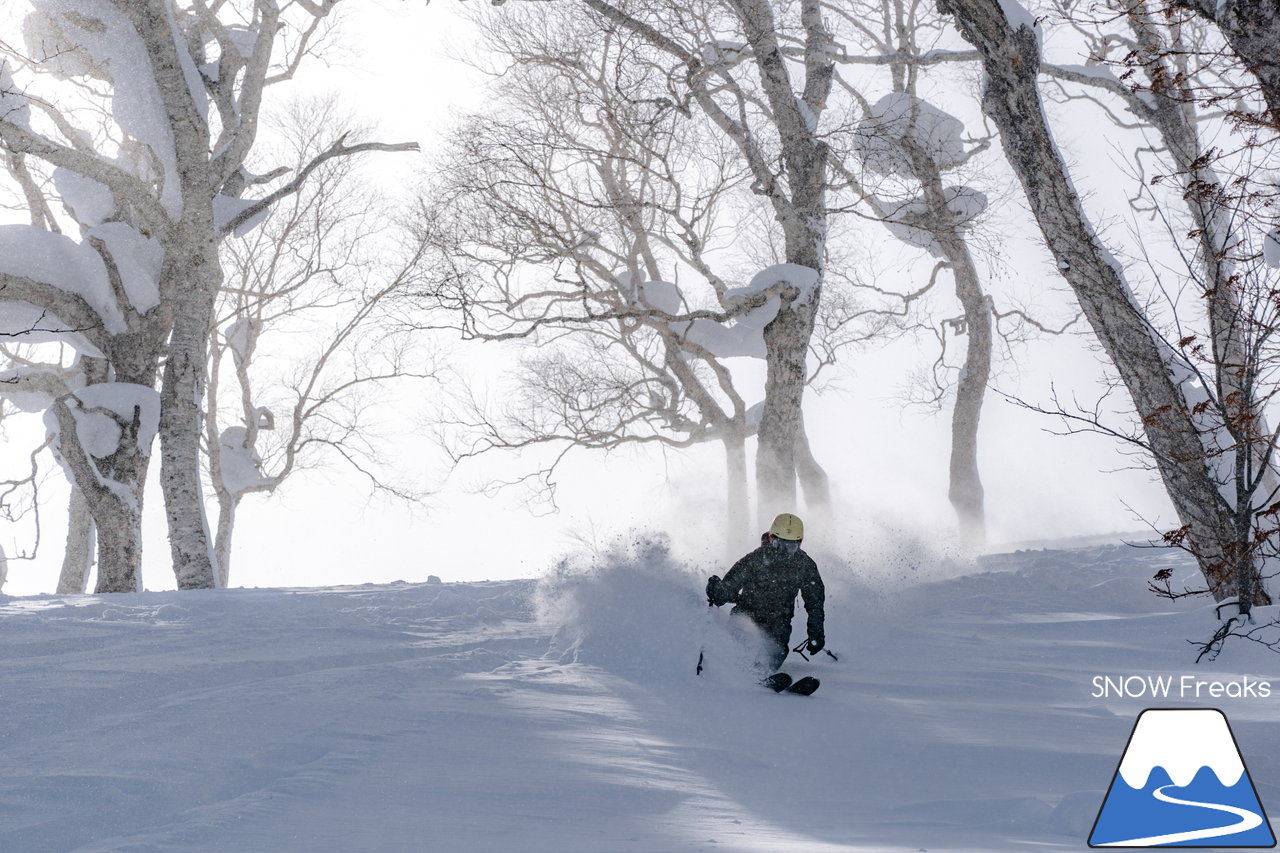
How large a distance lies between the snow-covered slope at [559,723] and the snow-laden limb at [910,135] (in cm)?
711

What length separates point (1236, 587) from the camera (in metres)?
7.81

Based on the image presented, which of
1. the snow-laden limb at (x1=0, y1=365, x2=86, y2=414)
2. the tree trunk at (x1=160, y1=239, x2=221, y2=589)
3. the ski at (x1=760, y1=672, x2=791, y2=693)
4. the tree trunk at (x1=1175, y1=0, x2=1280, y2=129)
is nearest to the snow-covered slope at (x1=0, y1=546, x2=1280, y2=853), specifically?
the ski at (x1=760, y1=672, x2=791, y2=693)

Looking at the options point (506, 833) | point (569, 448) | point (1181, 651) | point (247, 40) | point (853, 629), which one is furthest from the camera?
point (569, 448)

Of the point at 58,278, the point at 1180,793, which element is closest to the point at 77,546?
the point at 58,278

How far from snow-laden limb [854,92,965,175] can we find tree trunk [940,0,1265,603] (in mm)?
4042

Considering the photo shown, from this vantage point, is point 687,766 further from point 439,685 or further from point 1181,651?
point 1181,651

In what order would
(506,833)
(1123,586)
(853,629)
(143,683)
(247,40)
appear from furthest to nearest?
1. (247,40)
2. (1123,586)
3. (853,629)
4. (143,683)
5. (506,833)

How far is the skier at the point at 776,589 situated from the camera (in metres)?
6.52

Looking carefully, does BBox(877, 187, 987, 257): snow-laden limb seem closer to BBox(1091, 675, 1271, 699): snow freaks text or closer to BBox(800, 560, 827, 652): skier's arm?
BBox(800, 560, 827, 652): skier's arm

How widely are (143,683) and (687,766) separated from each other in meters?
2.92

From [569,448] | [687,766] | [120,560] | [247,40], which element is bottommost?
[687,766]

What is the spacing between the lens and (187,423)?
37.9 feet

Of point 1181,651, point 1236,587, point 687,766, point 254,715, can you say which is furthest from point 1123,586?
point 254,715

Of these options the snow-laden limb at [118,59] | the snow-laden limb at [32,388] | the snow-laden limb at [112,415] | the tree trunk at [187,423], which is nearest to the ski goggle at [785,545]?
the tree trunk at [187,423]
